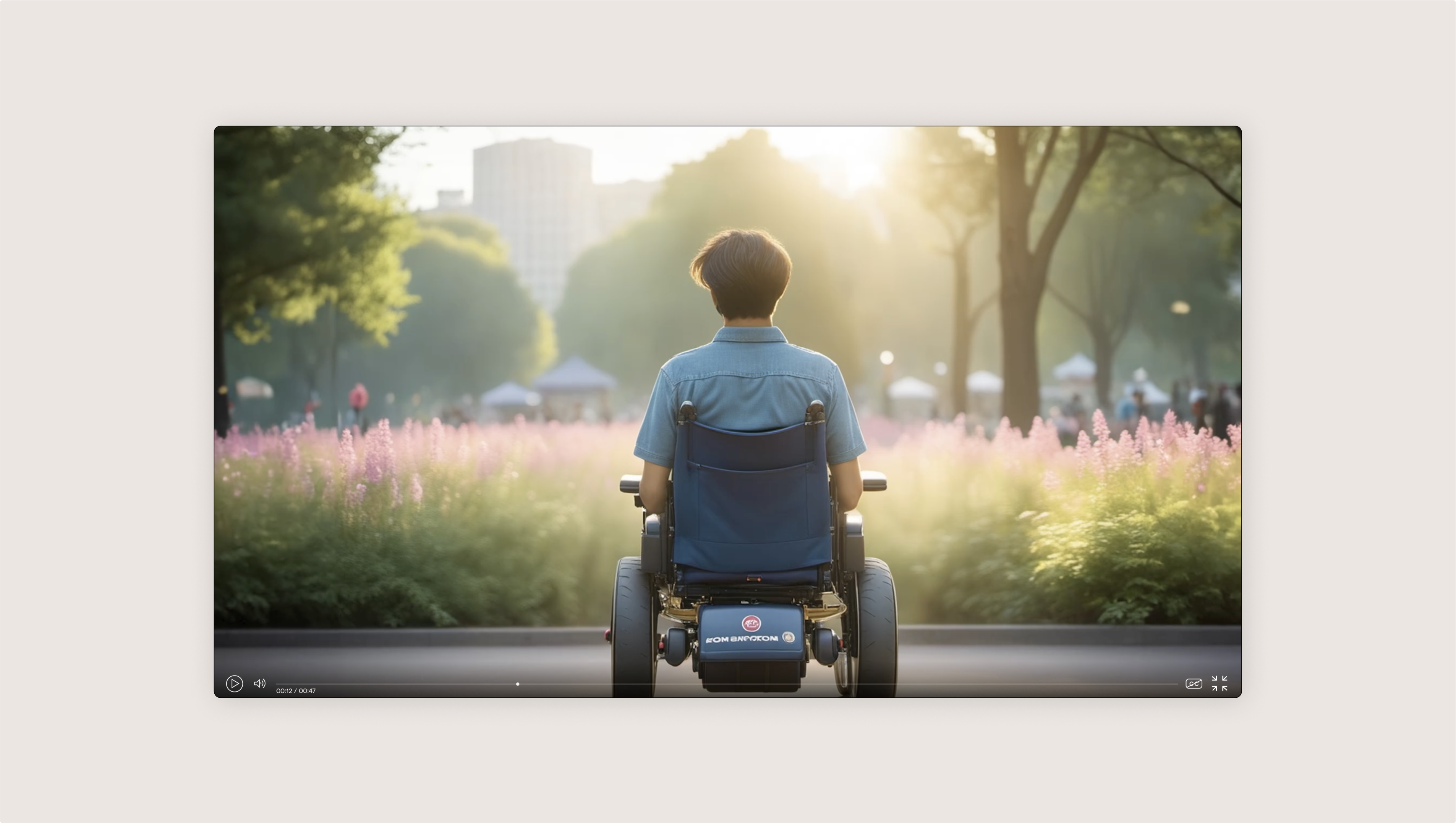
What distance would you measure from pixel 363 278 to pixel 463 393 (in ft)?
2.63

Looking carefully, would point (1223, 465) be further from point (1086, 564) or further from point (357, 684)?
point (357, 684)

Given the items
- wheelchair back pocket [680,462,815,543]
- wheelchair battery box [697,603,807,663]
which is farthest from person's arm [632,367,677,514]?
wheelchair battery box [697,603,807,663]

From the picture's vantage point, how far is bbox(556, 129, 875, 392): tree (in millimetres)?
7953

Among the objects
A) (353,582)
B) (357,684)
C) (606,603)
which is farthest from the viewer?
(606,603)

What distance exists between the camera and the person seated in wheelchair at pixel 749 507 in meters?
5.60

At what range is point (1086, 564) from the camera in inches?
313

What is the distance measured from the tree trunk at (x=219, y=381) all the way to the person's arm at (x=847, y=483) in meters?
2.77

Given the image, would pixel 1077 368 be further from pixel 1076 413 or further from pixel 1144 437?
pixel 1144 437

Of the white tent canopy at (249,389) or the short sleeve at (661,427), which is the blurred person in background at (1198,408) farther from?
the white tent canopy at (249,389)

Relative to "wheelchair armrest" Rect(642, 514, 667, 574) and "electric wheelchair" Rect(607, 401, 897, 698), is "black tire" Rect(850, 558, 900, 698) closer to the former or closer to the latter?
"electric wheelchair" Rect(607, 401, 897, 698)

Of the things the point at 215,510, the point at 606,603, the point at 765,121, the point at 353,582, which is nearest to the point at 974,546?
the point at 606,603

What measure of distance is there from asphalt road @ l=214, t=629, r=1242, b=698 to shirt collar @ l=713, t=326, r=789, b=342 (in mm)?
1907

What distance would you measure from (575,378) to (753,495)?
3.15 metres

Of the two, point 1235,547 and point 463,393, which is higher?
point 463,393
